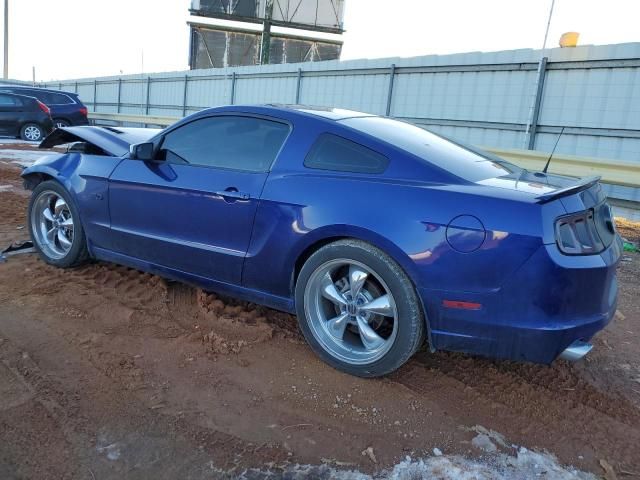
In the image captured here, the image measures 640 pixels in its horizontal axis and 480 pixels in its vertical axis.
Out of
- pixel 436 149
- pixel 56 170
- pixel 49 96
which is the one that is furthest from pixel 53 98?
pixel 436 149

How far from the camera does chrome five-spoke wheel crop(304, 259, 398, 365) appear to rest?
2973mm

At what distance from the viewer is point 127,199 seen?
400 centimetres

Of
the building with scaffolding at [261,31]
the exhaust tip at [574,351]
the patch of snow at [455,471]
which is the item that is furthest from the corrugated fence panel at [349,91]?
the building with scaffolding at [261,31]

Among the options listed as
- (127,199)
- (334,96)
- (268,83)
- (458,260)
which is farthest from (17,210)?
(268,83)

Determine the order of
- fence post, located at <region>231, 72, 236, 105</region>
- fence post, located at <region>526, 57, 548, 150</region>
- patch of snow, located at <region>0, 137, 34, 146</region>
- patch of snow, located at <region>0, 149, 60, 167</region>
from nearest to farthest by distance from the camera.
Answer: fence post, located at <region>526, 57, 548, 150</region> < patch of snow, located at <region>0, 149, 60, 167</region> < patch of snow, located at <region>0, 137, 34, 146</region> < fence post, located at <region>231, 72, 236, 105</region>

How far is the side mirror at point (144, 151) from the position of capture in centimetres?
385

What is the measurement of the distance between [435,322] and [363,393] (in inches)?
21.6

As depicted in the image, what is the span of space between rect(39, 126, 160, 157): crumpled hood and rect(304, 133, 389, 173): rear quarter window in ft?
5.91

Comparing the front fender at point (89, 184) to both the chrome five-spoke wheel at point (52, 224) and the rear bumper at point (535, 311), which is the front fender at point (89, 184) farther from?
the rear bumper at point (535, 311)

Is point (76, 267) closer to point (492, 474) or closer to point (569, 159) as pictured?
point (492, 474)

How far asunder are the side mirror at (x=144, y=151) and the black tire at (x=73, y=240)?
91 centimetres

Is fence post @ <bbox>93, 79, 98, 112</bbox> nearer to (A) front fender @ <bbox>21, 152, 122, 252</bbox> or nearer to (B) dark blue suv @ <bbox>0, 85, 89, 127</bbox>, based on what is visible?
(B) dark blue suv @ <bbox>0, 85, 89, 127</bbox>

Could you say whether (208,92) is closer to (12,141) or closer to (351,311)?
(12,141)

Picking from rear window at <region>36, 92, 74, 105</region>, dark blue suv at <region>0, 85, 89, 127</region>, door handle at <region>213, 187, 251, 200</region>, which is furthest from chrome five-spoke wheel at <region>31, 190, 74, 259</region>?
rear window at <region>36, 92, 74, 105</region>
